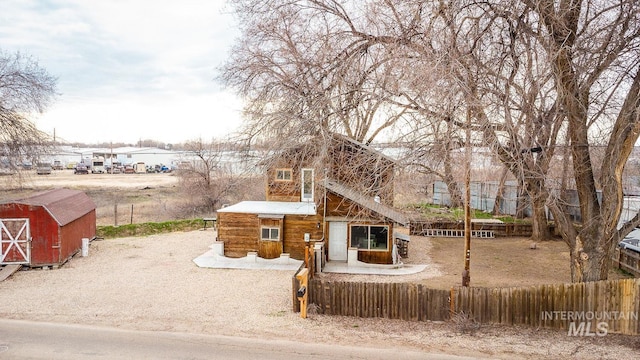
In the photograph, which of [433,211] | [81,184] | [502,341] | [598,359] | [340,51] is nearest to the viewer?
[598,359]

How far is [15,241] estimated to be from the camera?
1513cm

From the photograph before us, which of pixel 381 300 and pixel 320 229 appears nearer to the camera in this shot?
pixel 381 300

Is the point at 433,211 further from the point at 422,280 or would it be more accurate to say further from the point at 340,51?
the point at 340,51

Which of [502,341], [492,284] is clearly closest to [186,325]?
[502,341]

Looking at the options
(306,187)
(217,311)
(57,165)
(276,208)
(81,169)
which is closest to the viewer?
(217,311)

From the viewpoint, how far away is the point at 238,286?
1368 cm

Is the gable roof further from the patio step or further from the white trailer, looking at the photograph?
the white trailer

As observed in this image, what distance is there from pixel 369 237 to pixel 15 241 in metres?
12.3

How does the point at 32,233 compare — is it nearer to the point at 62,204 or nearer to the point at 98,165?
the point at 62,204

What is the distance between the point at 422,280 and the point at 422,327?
4.99 metres

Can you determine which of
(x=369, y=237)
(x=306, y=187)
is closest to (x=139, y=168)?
(x=306, y=187)

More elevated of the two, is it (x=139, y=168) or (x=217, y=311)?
(x=139, y=168)

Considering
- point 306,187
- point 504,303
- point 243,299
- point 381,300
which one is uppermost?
point 306,187

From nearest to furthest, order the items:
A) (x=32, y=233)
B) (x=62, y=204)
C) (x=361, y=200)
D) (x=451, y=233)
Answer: (x=32, y=233) < (x=361, y=200) < (x=62, y=204) < (x=451, y=233)
